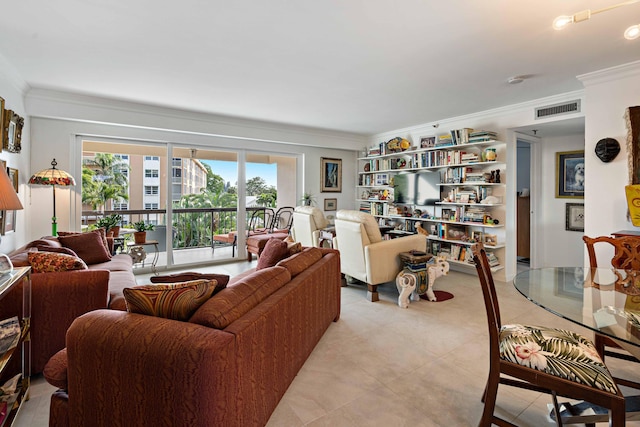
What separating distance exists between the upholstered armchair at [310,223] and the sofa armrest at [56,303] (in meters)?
2.94

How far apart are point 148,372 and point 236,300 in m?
0.42

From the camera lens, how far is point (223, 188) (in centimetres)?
557

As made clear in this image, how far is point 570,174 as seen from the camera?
4695 millimetres

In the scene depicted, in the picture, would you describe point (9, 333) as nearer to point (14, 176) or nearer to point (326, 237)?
point (14, 176)

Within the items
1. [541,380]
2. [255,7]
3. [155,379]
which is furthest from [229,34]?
[541,380]

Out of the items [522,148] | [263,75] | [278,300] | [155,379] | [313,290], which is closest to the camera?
[155,379]

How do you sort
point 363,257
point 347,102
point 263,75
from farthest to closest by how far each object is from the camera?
point 347,102, point 363,257, point 263,75

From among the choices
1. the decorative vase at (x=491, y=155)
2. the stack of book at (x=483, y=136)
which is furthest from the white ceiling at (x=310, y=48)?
the decorative vase at (x=491, y=155)

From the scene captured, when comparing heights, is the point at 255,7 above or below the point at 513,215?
above

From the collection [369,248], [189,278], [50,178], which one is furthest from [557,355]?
[50,178]

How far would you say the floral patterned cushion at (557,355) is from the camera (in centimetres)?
130

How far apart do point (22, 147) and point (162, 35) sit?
262 centimetres

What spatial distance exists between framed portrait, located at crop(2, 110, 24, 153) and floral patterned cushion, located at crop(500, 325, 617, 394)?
14.0 feet

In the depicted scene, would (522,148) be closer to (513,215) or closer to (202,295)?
(513,215)
